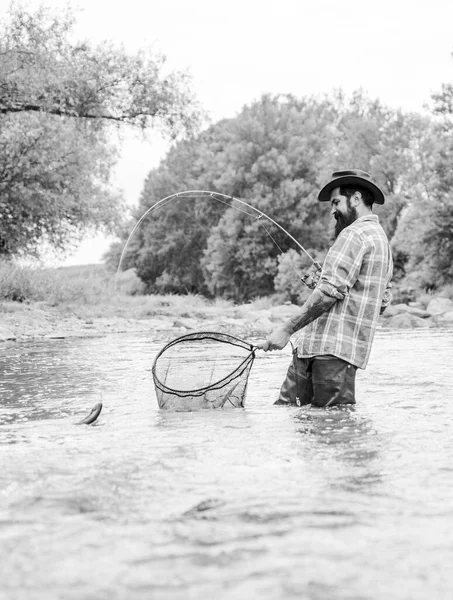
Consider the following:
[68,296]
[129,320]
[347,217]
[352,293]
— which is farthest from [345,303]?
[68,296]

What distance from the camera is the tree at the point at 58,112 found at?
19875 millimetres

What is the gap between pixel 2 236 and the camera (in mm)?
25391

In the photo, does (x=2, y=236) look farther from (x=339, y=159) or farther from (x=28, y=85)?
(x=339, y=159)

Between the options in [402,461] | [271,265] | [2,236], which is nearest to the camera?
[402,461]

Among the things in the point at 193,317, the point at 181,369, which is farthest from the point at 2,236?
the point at 181,369

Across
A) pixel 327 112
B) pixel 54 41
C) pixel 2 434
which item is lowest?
pixel 2 434

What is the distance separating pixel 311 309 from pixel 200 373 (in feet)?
6.21

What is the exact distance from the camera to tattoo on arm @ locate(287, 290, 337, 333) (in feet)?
18.9

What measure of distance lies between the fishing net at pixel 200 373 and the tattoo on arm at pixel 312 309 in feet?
1.98

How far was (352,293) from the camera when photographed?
5918 millimetres

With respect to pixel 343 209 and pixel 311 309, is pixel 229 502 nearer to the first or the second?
pixel 311 309

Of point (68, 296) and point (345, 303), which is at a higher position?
point (345, 303)

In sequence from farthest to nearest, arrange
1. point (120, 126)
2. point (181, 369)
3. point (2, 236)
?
point (2, 236)
point (120, 126)
point (181, 369)

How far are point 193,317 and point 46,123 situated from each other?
7300 millimetres
